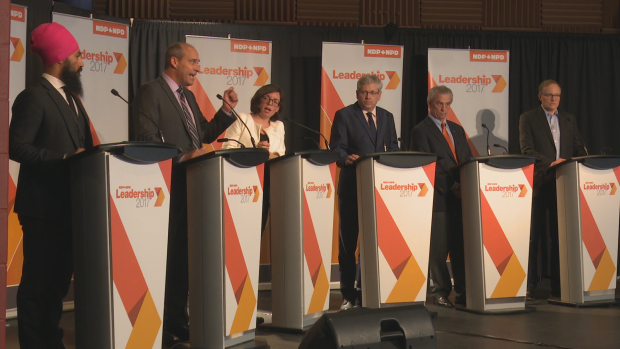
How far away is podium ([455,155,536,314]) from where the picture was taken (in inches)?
180

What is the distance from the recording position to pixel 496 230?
461 centimetres

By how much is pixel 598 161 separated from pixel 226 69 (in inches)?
130

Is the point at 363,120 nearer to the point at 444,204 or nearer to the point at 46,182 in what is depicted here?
the point at 444,204

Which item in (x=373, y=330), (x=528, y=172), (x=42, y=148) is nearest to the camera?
(x=373, y=330)

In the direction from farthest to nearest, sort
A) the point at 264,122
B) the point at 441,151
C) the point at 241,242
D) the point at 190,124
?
the point at 441,151
the point at 264,122
the point at 190,124
the point at 241,242

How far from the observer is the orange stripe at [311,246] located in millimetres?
3879

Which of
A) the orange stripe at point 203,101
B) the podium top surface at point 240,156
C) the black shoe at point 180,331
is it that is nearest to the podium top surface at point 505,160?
the podium top surface at point 240,156

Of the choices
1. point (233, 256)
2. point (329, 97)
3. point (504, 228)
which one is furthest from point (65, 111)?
point (329, 97)

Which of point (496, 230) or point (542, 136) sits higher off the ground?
point (542, 136)

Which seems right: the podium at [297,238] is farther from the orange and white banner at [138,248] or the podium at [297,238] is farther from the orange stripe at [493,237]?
the orange stripe at [493,237]

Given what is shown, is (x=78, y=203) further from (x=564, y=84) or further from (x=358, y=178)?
(x=564, y=84)

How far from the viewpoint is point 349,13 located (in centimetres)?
730

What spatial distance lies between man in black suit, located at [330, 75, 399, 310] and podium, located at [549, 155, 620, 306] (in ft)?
4.51

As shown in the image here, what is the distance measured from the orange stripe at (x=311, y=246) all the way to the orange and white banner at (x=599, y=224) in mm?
2238
